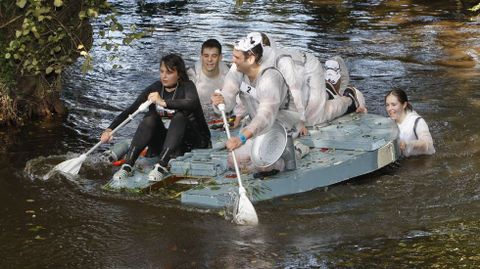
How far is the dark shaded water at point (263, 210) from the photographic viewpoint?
7.40 metres

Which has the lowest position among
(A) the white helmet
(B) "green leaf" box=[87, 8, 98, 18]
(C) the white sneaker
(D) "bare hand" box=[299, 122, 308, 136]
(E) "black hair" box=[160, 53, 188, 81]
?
(C) the white sneaker

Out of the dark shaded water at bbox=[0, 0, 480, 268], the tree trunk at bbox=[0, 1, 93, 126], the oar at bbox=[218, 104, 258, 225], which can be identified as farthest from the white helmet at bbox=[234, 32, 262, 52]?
the tree trunk at bbox=[0, 1, 93, 126]

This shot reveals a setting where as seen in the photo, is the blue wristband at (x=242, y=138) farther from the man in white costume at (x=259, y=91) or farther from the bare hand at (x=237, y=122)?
the bare hand at (x=237, y=122)

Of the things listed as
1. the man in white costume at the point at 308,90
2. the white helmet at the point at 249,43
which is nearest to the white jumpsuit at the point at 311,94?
the man in white costume at the point at 308,90

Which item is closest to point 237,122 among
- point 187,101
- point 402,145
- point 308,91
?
point 308,91

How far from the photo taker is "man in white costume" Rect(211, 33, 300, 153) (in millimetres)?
8258

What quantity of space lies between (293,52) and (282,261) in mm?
3457

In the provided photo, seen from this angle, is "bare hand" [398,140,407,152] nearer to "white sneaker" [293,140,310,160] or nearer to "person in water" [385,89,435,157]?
"person in water" [385,89,435,157]

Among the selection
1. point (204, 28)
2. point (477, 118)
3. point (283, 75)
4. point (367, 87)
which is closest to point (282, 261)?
point (283, 75)

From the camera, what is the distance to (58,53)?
11.6 meters

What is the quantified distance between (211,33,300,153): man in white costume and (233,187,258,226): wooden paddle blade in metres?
0.44

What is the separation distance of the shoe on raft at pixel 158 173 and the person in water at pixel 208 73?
217 cm

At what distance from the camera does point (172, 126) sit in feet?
30.5

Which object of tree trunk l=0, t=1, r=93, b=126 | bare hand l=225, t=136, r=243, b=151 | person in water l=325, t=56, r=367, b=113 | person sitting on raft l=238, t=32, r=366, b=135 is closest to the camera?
bare hand l=225, t=136, r=243, b=151
